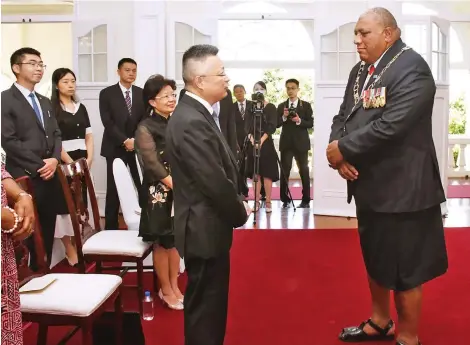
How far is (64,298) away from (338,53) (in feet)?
16.2

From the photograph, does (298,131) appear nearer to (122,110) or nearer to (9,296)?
(122,110)

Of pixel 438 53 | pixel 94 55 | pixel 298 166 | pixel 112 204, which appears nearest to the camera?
pixel 112 204

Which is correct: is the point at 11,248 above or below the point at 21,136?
below

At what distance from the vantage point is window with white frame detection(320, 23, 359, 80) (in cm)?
656

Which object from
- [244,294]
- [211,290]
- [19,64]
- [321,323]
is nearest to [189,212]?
[211,290]

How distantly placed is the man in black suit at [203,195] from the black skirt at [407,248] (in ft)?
2.38

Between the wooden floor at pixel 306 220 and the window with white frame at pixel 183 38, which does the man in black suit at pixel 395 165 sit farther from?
the window with white frame at pixel 183 38

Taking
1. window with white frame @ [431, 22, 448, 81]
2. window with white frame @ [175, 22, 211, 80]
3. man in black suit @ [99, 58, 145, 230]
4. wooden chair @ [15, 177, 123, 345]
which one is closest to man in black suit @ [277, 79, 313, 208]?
window with white frame @ [175, 22, 211, 80]

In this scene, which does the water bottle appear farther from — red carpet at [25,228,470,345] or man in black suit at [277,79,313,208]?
man in black suit at [277,79,313,208]

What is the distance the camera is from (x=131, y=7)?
6.70 metres

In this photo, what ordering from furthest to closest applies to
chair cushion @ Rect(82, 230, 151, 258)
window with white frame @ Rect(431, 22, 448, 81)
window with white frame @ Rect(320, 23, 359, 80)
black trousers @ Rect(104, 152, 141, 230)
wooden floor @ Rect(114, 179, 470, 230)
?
1. window with white frame @ Rect(320, 23, 359, 80)
2. window with white frame @ Rect(431, 22, 448, 81)
3. wooden floor @ Rect(114, 179, 470, 230)
4. black trousers @ Rect(104, 152, 141, 230)
5. chair cushion @ Rect(82, 230, 151, 258)

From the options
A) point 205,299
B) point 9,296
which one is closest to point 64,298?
point 205,299

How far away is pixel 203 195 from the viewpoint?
7.22 ft

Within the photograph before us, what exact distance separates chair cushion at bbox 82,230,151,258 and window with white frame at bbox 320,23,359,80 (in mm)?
3825
